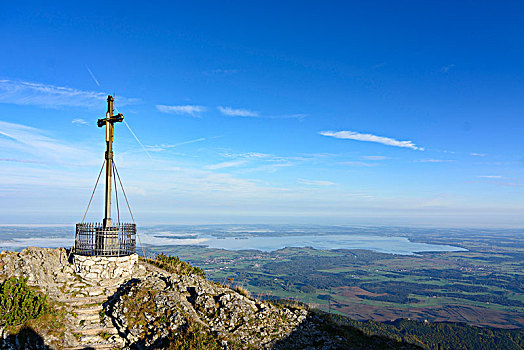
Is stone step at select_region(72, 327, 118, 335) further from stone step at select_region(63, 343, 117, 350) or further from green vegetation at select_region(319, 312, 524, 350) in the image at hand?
green vegetation at select_region(319, 312, 524, 350)

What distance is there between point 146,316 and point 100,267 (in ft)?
16.6

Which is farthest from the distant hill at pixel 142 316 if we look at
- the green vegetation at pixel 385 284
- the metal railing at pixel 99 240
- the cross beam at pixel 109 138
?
the green vegetation at pixel 385 284

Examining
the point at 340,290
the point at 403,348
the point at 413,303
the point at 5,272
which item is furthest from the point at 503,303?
the point at 5,272

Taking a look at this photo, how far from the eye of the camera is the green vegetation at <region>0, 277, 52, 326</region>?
44.0 feet

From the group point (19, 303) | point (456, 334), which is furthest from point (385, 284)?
point (19, 303)

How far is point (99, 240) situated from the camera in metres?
18.6

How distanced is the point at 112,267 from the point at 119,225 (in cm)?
249

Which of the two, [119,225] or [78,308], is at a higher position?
[119,225]

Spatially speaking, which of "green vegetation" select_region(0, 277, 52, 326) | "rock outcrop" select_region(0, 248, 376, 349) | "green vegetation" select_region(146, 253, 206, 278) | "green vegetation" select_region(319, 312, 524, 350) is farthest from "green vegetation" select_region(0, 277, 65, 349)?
"green vegetation" select_region(319, 312, 524, 350)

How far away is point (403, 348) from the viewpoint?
56.6 ft

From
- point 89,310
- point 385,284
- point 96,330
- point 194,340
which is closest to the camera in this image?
point 194,340

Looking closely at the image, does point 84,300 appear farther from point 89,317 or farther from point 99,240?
point 99,240

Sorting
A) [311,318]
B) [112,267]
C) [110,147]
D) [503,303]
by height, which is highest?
[110,147]

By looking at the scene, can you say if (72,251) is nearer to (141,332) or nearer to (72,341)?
(72,341)
